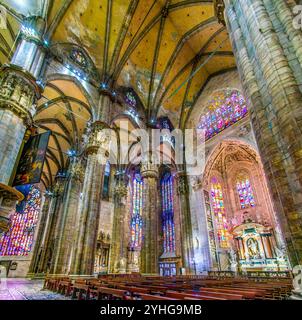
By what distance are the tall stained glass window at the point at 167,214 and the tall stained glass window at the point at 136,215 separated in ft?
10.0

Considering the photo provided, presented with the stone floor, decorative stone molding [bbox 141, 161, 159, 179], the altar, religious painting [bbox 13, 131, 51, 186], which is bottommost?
the stone floor

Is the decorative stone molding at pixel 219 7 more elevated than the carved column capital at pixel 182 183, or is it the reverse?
the decorative stone molding at pixel 219 7

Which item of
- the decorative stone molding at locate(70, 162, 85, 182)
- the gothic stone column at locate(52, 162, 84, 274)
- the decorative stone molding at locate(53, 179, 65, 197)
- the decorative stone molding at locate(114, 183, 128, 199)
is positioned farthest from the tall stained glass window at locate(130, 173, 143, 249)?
the decorative stone molding at locate(70, 162, 85, 182)

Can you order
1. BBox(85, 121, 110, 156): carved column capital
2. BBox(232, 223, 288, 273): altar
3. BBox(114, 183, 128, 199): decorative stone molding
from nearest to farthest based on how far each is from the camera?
1. BBox(85, 121, 110, 156): carved column capital
2. BBox(232, 223, 288, 273): altar
3. BBox(114, 183, 128, 199): decorative stone molding

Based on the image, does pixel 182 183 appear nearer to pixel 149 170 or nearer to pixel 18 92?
pixel 149 170

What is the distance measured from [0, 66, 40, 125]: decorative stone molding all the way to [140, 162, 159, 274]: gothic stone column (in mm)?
8931

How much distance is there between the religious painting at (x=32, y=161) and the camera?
25.5ft

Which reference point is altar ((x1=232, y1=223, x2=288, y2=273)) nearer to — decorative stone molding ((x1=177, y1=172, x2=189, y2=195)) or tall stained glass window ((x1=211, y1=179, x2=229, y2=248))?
tall stained glass window ((x1=211, y1=179, x2=229, y2=248))

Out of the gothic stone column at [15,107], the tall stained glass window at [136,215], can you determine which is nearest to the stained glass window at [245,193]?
the tall stained glass window at [136,215]

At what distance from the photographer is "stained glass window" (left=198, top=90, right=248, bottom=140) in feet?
58.9

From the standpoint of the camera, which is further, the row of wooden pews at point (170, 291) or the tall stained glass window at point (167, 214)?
the tall stained glass window at point (167, 214)

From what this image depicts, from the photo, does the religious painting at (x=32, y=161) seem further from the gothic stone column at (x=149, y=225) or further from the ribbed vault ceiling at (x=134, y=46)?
the gothic stone column at (x=149, y=225)
